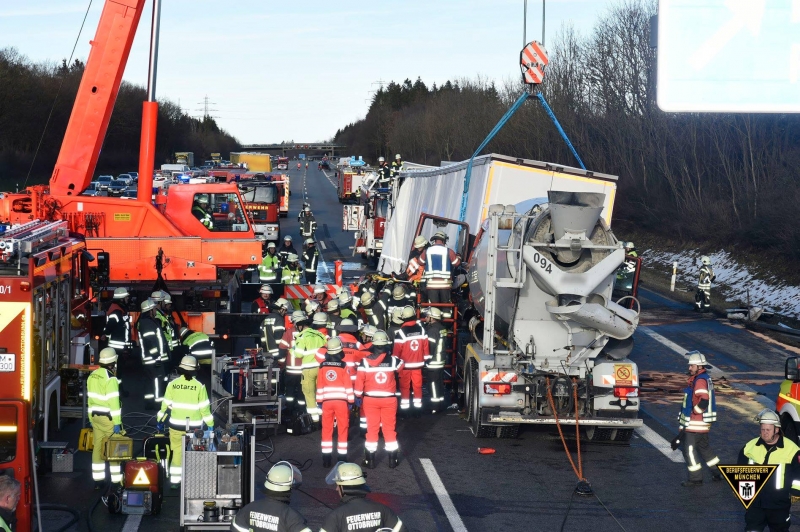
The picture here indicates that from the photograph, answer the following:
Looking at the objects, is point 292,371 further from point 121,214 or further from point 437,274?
point 121,214

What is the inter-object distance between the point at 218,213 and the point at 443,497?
10491 mm

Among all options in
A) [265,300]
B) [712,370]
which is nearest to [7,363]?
[265,300]

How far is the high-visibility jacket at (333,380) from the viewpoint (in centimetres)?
1186

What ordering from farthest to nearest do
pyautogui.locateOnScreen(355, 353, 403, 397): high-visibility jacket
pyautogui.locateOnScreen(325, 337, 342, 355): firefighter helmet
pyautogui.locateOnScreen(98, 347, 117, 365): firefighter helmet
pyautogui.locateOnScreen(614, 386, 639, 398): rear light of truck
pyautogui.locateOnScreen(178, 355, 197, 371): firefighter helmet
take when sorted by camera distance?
pyautogui.locateOnScreen(614, 386, 639, 398): rear light of truck → pyautogui.locateOnScreen(325, 337, 342, 355): firefighter helmet → pyautogui.locateOnScreen(355, 353, 403, 397): high-visibility jacket → pyautogui.locateOnScreen(98, 347, 117, 365): firefighter helmet → pyautogui.locateOnScreen(178, 355, 197, 371): firefighter helmet

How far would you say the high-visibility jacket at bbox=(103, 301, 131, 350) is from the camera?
48.5 ft

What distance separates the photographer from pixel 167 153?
12425cm

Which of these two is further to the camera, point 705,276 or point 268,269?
point 705,276

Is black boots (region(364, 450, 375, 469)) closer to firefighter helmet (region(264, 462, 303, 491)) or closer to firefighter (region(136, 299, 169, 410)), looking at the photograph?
firefighter (region(136, 299, 169, 410))

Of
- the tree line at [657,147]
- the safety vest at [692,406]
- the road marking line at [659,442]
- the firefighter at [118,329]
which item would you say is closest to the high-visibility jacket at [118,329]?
the firefighter at [118,329]

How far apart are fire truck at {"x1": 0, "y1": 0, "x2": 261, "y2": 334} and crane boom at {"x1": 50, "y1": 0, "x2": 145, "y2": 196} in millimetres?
18

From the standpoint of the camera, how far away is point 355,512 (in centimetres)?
644

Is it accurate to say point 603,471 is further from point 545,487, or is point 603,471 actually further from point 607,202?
point 607,202

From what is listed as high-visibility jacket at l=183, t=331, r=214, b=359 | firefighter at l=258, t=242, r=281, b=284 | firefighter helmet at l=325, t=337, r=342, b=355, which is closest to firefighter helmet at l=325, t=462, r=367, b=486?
firefighter helmet at l=325, t=337, r=342, b=355

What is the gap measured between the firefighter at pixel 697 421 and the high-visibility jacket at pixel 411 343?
156 inches
